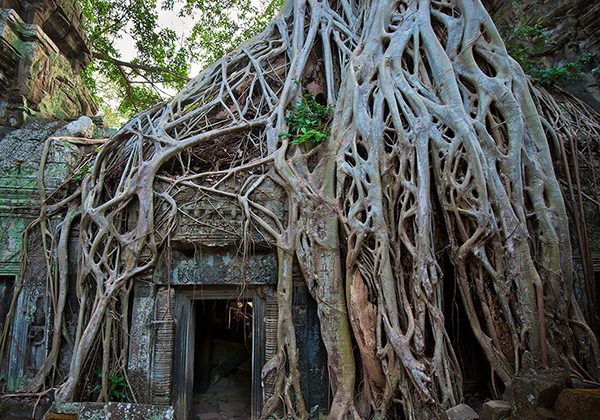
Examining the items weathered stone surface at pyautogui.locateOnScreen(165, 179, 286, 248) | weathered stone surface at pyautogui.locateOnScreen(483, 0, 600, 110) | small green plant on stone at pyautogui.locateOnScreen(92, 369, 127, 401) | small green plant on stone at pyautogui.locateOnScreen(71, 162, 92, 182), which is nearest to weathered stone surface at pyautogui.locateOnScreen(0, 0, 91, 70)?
small green plant on stone at pyautogui.locateOnScreen(71, 162, 92, 182)

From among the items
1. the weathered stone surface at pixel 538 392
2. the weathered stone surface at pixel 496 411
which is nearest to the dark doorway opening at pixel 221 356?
the weathered stone surface at pixel 496 411

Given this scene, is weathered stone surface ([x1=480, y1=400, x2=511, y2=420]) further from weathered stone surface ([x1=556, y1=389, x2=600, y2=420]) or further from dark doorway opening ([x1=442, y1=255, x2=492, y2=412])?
dark doorway opening ([x1=442, y1=255, x2=492, y2=412])

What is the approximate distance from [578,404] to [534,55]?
4691mm

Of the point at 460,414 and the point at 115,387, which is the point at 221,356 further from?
the point at 460,414

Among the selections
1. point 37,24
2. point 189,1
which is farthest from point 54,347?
point 189,1

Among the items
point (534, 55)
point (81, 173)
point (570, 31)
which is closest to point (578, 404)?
point (81, 173)

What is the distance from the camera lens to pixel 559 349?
2574 mm

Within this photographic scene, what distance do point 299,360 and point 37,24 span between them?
5.15 m

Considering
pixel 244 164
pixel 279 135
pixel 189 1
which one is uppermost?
pixel 189 1

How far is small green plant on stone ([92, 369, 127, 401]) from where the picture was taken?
3.23 m

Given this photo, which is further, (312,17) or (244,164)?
(312,17)

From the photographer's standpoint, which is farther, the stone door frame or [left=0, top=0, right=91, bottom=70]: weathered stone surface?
[left=0, top=0, right=91, bottom=70]: weathered stone surface

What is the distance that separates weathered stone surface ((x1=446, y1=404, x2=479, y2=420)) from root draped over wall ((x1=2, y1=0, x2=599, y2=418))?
152 mm

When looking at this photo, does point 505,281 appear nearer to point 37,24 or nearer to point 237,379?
point 237,379
